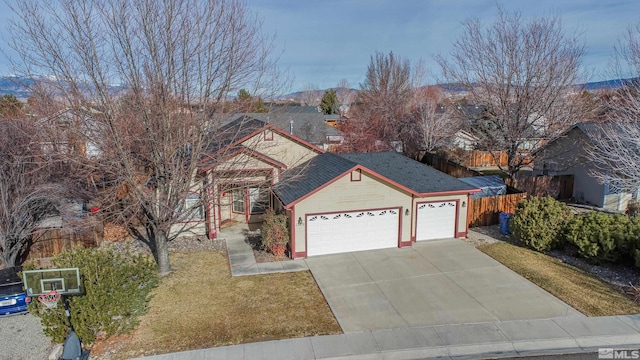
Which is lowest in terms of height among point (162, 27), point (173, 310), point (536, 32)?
point (173, 310)

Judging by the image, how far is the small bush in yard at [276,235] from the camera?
15.5m

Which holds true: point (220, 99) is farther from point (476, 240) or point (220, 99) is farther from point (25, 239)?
point (476, 240)

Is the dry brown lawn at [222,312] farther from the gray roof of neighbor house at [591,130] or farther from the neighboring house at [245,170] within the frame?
A: the gray roof of neighbor house at [591,130]

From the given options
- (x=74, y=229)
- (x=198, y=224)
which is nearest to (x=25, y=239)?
(x=74, y=229)

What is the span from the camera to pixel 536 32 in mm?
21953

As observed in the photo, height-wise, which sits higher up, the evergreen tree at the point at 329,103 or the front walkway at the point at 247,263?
the evergreen tree at the point at 329,103

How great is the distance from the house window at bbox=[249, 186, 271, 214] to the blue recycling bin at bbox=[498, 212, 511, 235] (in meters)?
→ 10.8

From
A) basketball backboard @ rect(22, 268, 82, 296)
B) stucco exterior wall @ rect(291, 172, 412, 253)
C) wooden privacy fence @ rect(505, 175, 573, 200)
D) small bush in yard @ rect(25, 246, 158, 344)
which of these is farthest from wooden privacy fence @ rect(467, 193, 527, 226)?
basketball backboard @ rect(22, 268, 82, 296)

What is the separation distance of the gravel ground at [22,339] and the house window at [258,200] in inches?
397

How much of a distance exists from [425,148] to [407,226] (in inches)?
767

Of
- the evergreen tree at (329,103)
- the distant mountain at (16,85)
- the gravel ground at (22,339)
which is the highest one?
the evergreen tree at (329,103)

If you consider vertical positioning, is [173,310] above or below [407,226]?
below

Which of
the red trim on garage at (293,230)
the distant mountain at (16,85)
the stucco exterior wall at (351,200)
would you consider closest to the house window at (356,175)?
the stucco exterior wall at (351,200)

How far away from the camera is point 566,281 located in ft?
44.8
